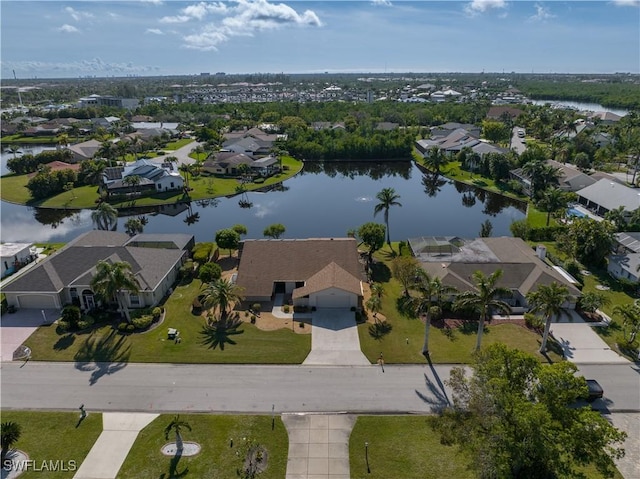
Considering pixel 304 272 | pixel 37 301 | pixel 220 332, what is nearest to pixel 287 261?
pixel 304 272

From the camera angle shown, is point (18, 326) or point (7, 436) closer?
point (7, 436)

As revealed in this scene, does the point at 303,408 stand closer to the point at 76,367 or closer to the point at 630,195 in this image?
the point at 76,367

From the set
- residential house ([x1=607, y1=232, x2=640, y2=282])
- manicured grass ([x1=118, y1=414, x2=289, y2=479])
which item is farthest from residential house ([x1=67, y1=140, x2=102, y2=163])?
residential house ([x1=607, y1=232, x2=640, y2=282])

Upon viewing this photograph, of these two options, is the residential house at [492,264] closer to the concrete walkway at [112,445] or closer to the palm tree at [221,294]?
the palm tree at [221,294]

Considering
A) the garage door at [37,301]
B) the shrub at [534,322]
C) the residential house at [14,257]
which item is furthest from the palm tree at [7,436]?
the shrub at [534,322]

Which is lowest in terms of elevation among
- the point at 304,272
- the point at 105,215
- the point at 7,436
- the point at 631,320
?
the point at 7,436

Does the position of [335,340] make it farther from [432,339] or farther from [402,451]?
[402,451]
